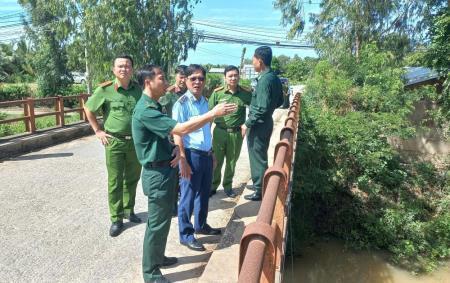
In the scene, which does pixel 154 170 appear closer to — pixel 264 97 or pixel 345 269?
pixel 264 97

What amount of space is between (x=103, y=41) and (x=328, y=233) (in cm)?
958

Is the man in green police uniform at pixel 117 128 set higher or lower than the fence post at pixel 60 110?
higher

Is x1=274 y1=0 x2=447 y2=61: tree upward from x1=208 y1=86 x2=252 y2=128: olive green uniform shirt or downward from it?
upward

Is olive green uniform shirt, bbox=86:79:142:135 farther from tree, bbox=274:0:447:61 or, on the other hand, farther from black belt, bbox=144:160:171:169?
tree, bbox=274:0:447:61

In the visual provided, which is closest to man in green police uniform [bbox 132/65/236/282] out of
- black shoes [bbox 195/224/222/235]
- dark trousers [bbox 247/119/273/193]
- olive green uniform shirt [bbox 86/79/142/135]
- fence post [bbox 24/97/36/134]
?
black shoes [bbox 195/224/222/235]

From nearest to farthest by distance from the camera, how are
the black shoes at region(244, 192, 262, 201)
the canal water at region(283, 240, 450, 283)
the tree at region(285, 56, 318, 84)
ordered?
the black shoes at region(244, 192, 262, 201) → the canal water at region(283, 240, 450, 283) → the tree at region(285, 56, 318, 84)

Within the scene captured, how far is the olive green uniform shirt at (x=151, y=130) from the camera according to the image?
2.98 m

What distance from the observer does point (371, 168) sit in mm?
8578

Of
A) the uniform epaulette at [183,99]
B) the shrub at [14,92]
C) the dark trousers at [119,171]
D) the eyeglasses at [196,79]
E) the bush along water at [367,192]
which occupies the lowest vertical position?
the shrub at [14,92]

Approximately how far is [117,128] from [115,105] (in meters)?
0.27

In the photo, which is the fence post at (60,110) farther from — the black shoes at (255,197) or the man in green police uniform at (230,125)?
the black shoes at (255,197)

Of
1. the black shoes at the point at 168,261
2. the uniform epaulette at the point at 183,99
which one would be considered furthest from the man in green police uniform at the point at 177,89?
the black shoes at the point at 168,261

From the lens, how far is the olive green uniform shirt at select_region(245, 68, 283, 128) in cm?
459

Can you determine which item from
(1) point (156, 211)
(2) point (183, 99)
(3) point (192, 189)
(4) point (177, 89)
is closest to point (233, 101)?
(4) point (177, 89)
